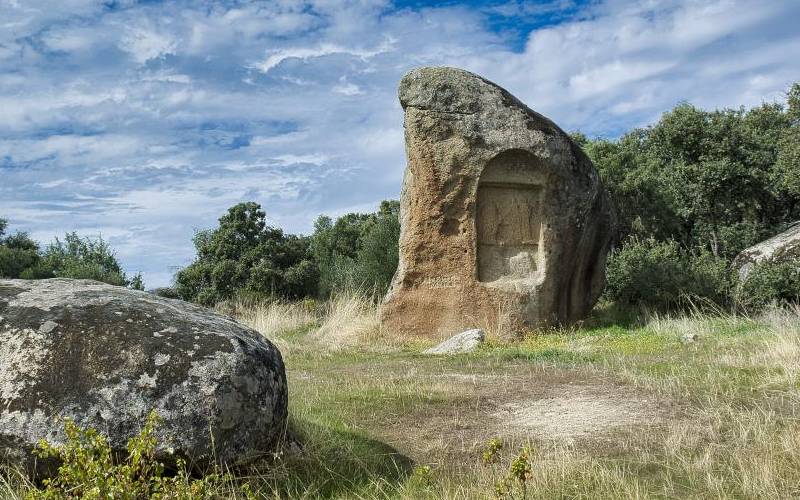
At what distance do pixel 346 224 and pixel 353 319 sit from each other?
53.3ft

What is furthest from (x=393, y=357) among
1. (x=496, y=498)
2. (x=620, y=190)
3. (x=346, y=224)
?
(x=346, y=224)

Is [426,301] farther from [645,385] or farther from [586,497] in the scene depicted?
[586,497]

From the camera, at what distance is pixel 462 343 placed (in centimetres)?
1246

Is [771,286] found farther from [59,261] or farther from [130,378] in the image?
[59,261]

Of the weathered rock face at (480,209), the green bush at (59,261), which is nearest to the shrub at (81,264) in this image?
the green bush at (59,261)

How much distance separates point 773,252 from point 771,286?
1.15 metres

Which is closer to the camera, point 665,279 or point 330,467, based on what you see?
point 330,467

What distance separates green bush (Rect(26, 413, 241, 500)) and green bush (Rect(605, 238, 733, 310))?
13.5m

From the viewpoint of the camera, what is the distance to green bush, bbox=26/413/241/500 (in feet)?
12.0

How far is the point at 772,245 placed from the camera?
1670cm

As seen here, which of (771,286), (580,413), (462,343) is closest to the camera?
(580,413)

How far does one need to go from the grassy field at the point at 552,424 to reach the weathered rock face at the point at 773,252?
5266mm

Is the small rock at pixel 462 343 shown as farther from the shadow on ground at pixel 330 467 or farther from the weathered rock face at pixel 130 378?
the weathered rock face at pixel 130 378

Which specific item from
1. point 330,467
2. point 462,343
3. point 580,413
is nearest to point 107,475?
point 330,467
